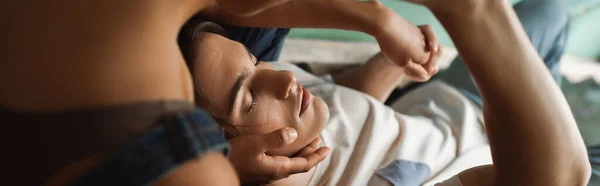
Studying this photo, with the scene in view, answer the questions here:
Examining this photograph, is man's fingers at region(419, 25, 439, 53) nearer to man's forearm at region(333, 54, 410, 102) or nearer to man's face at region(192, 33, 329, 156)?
man's face at region(192, 33, 329, 156)

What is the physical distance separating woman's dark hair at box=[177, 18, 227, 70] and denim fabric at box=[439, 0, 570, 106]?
1.79 ft

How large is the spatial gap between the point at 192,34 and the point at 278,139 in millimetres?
179

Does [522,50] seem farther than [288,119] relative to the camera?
No

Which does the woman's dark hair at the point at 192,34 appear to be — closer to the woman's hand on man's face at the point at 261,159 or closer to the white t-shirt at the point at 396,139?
the woman's hand on man's face at the point at 261,159

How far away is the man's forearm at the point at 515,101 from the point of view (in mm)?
525

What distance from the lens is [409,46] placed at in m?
0.61

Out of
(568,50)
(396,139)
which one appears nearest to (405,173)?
(396,139)

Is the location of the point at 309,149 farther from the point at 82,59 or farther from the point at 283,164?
the point at 82,59

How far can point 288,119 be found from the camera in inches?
27.0

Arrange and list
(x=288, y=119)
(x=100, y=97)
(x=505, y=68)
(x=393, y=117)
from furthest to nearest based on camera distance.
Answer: (x=393, y=117)
(x=288, y=119)
(x=505, y=68)
(x=100, y=97)

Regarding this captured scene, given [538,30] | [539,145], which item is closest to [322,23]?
[539,145]

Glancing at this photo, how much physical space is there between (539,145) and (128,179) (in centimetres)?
43

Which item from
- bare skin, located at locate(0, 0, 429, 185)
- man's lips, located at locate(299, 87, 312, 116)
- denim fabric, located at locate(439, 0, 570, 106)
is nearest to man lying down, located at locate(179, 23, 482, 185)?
man's lips, located at locate(299, 87, 312, 116)

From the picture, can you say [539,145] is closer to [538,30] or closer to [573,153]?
[573,153]
